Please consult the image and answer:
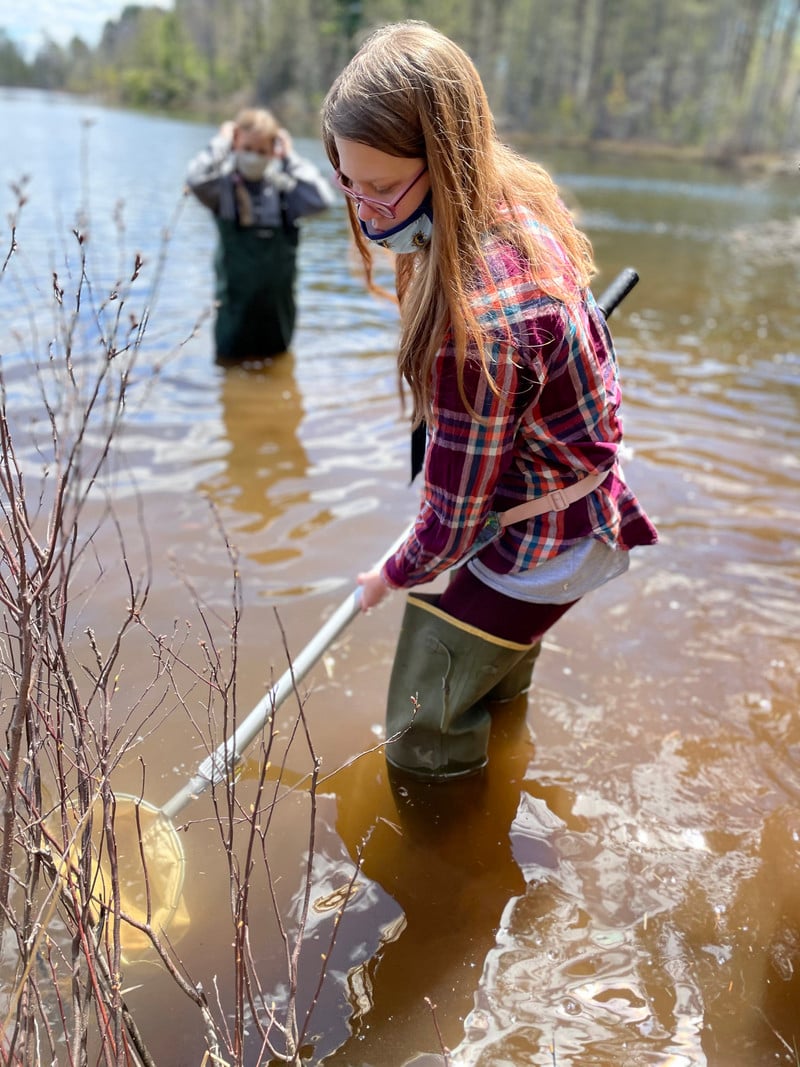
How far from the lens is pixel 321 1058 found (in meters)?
1.95

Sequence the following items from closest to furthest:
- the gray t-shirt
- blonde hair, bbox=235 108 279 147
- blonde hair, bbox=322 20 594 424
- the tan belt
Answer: blonde hair, bbox=322 20 594 424 < the tan belt < the gray t-shirt < blonde hair, bbox=235 108 279 147

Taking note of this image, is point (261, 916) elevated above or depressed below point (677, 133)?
below

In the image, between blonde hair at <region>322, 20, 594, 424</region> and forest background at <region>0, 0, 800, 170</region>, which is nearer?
blonde hair at <region>322, 20, 594, 424</region>

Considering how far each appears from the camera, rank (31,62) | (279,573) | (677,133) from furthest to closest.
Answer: (31,62)
(677,133)
(279,573)

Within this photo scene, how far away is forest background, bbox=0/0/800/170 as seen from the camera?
64375mm

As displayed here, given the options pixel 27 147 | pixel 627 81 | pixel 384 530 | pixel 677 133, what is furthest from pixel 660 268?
pixel 627 81

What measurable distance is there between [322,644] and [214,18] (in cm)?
10595

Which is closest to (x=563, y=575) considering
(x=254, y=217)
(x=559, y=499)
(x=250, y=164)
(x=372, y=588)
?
(x=559, y=499)

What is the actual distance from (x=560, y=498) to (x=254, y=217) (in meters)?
5.01

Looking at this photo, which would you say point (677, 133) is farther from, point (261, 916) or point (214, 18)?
point (261, 916)

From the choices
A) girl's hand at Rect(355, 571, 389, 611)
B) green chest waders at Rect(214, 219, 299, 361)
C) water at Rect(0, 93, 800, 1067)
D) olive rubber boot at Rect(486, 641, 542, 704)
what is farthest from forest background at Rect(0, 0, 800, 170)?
girl's hand at Rect(355, 571, 389, 611)

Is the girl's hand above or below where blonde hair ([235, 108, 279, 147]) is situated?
below

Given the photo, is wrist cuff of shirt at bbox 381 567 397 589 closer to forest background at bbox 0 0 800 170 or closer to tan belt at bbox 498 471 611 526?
tan belt at bbox 498 471 611 526

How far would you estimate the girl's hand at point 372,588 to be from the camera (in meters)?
2.31
